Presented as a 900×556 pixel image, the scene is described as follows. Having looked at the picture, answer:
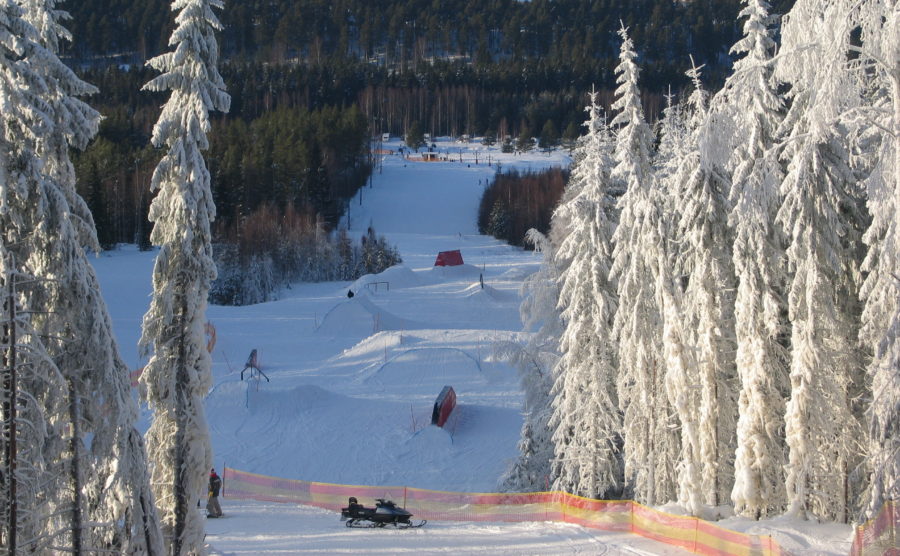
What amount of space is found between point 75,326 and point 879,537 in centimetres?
1248

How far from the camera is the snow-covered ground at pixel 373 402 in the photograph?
1714 cm

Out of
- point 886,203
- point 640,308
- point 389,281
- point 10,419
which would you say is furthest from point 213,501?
point 389,281

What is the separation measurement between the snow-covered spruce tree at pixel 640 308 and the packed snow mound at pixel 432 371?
1570 cm

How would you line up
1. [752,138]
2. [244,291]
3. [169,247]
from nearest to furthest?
[169,247], [752,138], [244,291]

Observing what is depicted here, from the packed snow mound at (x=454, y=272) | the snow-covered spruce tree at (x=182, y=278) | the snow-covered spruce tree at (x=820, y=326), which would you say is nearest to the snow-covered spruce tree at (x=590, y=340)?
the snow-covered spruce tree at (x=820, y=326)

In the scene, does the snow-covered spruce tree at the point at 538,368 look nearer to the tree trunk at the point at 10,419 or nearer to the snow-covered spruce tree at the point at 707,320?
the snow-covered spruce tree at the point at 707,320

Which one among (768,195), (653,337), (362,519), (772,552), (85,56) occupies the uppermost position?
(85,56)

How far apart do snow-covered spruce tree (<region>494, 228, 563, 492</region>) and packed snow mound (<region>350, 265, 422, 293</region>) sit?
2737 centimetres

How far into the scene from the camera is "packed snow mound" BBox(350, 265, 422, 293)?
51562 millimetres

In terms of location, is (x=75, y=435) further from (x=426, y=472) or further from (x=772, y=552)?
(x=426, y=472)

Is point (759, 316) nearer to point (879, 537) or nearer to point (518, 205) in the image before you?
point (879, 537)

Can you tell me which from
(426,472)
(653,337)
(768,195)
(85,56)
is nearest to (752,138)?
(653,337)

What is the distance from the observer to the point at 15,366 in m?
9.20

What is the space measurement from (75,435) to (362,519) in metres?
10.4
